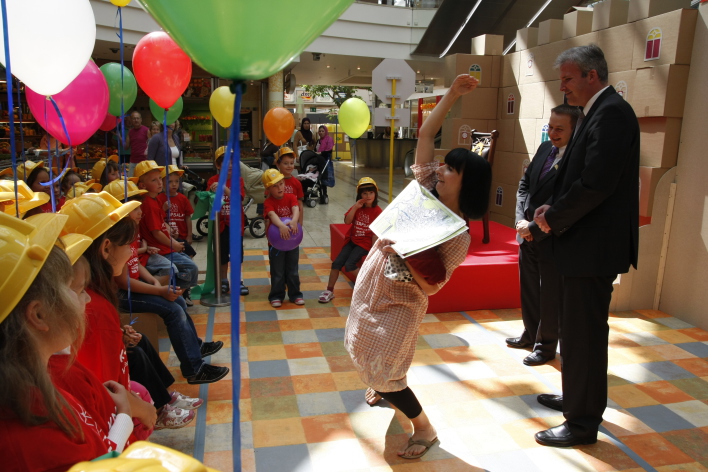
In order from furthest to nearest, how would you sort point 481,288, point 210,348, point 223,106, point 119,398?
1. point 223,106
2. point 481,288
3. point 210,348
4. point 119,398

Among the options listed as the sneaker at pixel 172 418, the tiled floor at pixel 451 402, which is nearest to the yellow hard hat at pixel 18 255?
the tiled floor at pixel 451 402

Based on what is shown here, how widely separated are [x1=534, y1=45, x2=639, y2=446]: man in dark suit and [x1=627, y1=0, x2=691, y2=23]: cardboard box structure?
7.99 ft

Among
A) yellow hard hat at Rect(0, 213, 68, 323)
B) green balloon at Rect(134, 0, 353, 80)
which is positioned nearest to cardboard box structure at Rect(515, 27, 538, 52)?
green balloon at Rect(134, 0, 353, 80)

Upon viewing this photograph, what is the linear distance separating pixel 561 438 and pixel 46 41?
3.02 meters

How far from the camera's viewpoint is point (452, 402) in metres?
2.98

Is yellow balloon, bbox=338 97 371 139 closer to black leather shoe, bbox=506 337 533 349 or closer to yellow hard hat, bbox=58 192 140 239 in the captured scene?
black leather shoe, bbox=506 337 533 349

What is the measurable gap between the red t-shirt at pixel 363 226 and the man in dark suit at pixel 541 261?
1412 mm

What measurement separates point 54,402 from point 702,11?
4700 mm

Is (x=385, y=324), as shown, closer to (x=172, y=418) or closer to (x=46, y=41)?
(x=172, y=418)

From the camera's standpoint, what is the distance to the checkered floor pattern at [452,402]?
2.47 m

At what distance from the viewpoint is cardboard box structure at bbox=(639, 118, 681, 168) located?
13.5 ft

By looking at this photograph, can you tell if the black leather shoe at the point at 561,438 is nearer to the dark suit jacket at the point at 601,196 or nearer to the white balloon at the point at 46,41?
the dark suit jacket at the point at 601,196

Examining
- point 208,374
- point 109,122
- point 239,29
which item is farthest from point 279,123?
point 239,29

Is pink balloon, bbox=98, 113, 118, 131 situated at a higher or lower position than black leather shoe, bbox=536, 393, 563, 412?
higher
